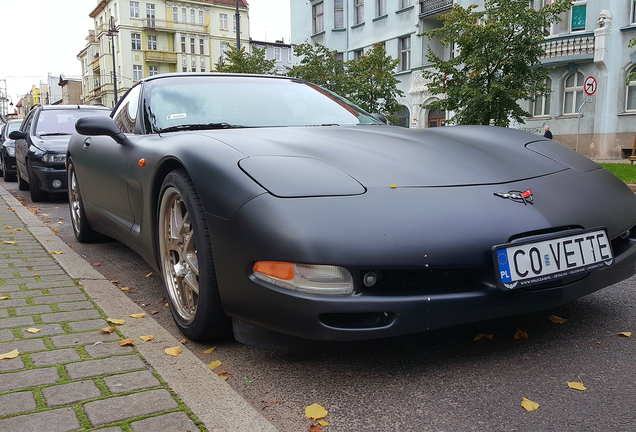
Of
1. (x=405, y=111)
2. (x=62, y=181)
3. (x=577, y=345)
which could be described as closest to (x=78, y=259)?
(x=577, y=345)

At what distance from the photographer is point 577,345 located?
2365mm

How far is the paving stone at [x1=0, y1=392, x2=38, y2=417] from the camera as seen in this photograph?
6.15ft

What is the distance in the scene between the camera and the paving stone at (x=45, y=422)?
1755 millimetres

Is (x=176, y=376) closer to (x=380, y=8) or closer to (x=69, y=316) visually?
(x=69, y=316)

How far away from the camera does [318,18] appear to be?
3466 cm

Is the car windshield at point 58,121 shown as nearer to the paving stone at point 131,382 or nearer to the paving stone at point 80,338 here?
the paving stone at point 80,338

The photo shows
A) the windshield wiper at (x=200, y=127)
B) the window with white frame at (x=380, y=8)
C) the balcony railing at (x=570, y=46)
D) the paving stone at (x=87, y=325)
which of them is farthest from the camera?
the window with white frame at (x=380, y=8)

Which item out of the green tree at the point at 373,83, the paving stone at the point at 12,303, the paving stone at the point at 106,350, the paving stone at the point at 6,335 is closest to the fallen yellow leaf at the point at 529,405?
the paving stone at the point at 106,350

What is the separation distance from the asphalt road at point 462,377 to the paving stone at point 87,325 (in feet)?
1.04

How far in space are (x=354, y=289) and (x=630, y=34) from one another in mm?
24018

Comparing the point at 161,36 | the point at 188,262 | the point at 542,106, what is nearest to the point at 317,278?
the point at 188,262

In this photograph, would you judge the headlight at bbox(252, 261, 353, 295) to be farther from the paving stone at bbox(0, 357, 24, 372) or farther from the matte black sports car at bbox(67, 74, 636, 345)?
the paving stone at bbox(0, 357, 24, 372)

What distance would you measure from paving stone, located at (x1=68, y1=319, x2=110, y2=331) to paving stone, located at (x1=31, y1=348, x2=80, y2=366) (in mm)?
272

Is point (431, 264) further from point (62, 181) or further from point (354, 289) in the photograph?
point (62, 181)
